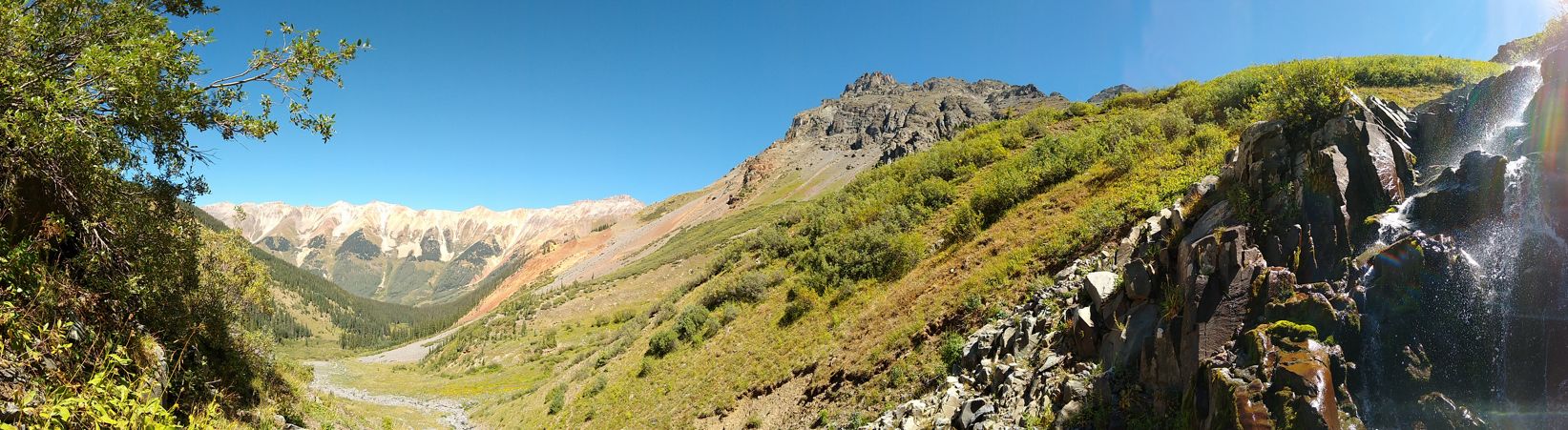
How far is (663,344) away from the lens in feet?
61.5

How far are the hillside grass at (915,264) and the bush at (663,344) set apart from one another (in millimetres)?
93

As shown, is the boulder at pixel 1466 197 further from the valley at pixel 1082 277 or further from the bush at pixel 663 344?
the bush at pixel 663 344

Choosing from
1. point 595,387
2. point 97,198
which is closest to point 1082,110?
point 595,387

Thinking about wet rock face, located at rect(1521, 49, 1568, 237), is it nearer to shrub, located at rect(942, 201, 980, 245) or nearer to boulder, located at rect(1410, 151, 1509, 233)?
boulder, located at rect(1410, 151, 1509, 233)

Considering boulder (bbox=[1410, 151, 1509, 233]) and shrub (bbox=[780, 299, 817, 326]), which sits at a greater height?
boulder (bbox=[1410, 151, 1509, 233])

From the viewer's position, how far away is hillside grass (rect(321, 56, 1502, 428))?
33.3ft

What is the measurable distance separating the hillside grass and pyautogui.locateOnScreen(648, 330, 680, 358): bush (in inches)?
3.6

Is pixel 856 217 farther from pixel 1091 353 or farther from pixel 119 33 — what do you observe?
pixel 119 33

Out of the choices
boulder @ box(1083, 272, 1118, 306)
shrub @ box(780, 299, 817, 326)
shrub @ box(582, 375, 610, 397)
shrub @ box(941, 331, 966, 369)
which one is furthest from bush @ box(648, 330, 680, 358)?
boulder @ box(1083, 272, 1118, 306)

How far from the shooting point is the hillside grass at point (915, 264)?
10.1 m

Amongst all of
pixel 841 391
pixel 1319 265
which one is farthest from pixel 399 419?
pixel 1319 265

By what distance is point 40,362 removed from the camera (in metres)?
4.79

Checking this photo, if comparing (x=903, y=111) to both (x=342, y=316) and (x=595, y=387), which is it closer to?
(x=595, y=387)

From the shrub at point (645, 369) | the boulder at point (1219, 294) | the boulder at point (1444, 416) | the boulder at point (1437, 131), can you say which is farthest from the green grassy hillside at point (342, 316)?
the boulder at point (1437, 131)
